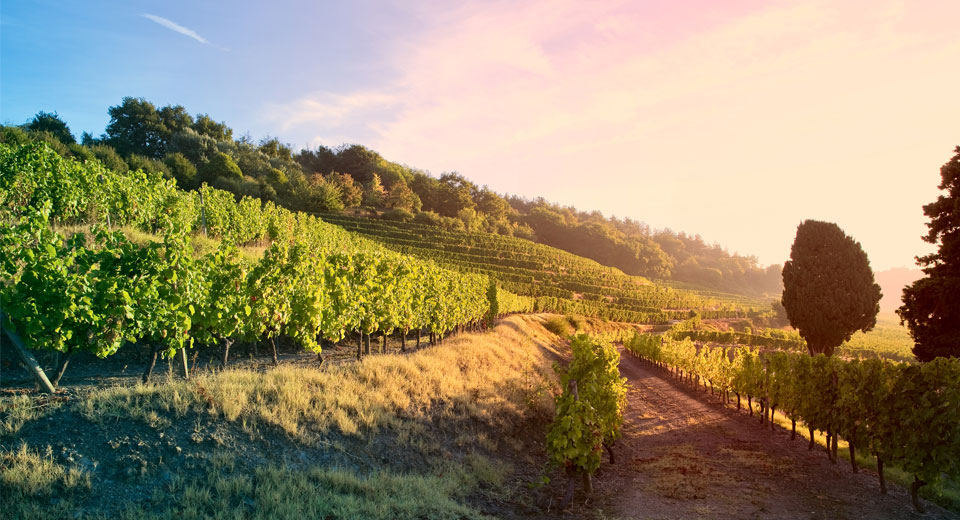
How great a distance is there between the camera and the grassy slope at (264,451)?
5441 millimetres

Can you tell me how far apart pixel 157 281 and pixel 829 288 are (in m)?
28.7

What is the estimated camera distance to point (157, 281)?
847cm

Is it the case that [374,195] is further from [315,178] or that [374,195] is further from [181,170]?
[181,170]

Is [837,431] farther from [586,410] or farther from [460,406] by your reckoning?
[460,406]

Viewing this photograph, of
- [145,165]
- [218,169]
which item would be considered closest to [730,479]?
[145,165]

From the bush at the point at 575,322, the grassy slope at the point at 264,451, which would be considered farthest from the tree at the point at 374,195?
the grassy slope at the point at 264,451

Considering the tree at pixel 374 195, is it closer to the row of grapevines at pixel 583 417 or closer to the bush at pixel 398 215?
the bush at pixel 398 215

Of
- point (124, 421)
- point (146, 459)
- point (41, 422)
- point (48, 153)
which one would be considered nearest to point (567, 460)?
point (146, 459)

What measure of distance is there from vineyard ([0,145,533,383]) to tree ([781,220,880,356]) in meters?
18.8

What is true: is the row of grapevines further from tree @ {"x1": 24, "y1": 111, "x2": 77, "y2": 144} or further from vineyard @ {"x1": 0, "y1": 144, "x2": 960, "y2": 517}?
tree @ {"x1": 24, "y1": 111, "x2": 77, "y2": 144}

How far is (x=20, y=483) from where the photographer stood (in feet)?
16.5

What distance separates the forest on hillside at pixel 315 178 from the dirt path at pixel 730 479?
29188 millimetres

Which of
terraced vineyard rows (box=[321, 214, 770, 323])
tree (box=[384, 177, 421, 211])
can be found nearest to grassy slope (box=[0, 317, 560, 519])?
terraced vineyard rows (box=[321, 214, 770, 323])

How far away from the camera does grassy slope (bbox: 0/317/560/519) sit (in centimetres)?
544
